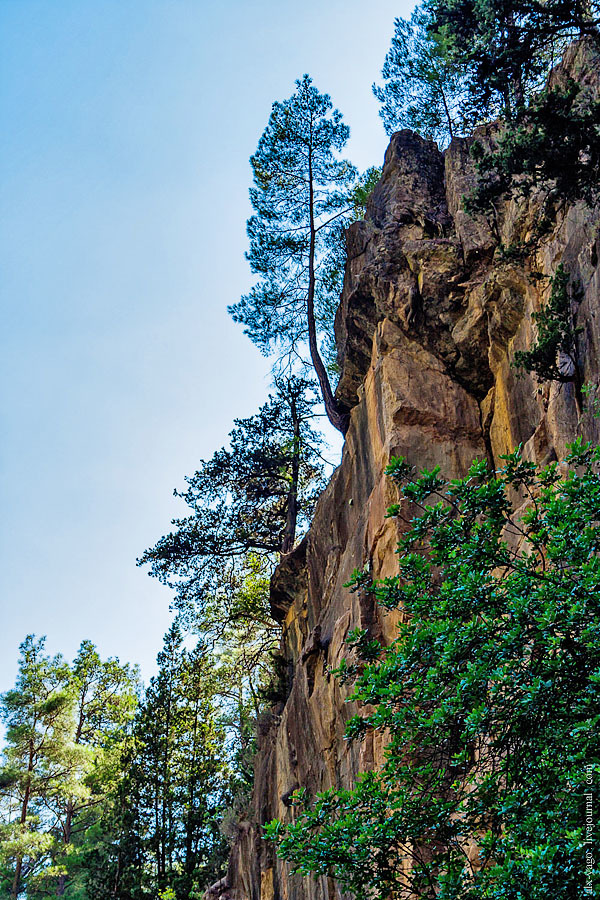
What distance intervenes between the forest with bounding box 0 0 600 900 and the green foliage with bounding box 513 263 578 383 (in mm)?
41

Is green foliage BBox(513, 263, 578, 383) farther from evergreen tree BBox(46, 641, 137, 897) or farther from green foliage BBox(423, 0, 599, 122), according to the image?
evergreen tree BBox(46, 641, 137, 897)

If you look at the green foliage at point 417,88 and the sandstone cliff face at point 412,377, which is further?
the green foliage at point 417,88

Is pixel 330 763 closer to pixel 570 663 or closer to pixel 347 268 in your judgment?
pixel 570 663

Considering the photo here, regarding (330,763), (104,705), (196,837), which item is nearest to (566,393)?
(330,763)

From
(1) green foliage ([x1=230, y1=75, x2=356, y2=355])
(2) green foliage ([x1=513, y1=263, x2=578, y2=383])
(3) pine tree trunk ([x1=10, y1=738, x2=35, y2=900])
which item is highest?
(1) green foliage ([x1=230, y1=75, x2=356, y2=355])

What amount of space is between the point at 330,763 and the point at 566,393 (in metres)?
8.01

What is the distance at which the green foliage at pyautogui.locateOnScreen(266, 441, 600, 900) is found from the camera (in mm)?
5383

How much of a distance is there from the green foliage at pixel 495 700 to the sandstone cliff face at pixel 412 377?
3.33m

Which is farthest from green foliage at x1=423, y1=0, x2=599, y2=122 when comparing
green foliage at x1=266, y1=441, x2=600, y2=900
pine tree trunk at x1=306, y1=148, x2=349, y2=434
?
pine tree trunk at x1=306, y1=148, x2=349, y2=434

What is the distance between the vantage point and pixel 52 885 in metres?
32.0

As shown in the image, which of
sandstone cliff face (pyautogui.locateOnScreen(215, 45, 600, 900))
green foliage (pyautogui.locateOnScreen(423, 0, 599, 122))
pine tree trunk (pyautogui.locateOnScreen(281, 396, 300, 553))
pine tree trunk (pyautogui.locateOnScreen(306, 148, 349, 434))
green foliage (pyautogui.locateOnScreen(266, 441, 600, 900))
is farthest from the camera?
pine tree trunk (pyautogui.locateOnScreen(281, 396, 300, 553))

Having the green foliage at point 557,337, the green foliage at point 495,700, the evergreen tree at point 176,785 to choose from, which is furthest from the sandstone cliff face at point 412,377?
the evergreen tree at point 176,785

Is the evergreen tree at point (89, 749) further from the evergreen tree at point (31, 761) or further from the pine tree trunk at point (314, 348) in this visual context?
the pine tree trunk at point (314, 348)

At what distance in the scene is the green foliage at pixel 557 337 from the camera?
392 inches
